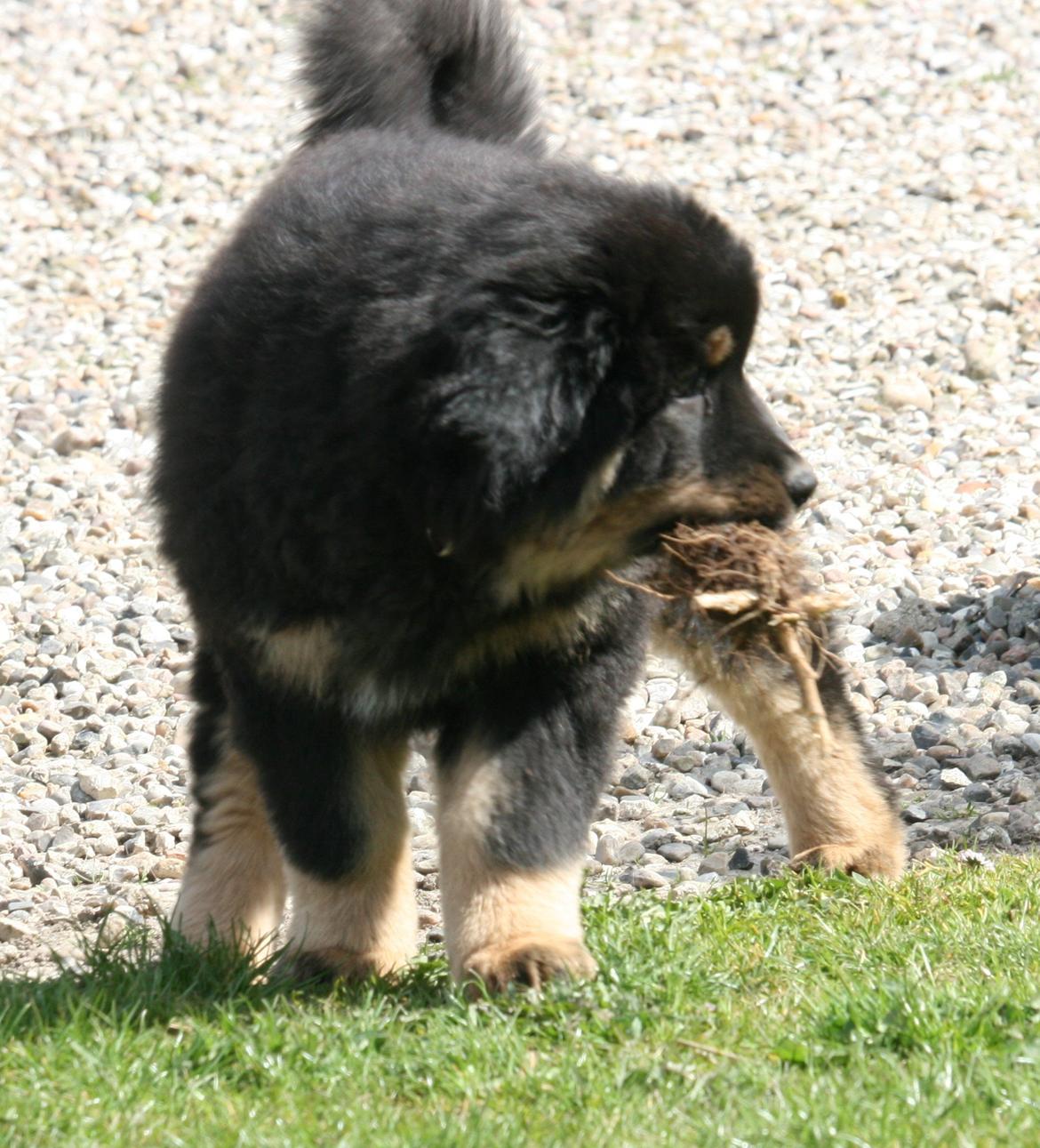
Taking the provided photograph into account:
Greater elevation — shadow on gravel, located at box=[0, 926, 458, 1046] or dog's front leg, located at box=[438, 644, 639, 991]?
dog's front leg, located at box=[438, 644, 639, 991]

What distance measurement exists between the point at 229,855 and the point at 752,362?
479 cm

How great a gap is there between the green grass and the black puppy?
0.23 metres

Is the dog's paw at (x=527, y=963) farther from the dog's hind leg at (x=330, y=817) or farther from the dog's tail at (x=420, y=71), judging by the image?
the dog's tail at (x=420, y=71)

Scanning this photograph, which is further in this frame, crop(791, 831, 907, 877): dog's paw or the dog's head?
crop(791, 831, 907, 877): dog's paw

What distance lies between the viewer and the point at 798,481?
11.7 ft

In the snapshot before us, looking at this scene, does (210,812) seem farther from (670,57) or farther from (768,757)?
(670,57)

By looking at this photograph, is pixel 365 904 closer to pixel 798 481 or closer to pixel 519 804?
pixel 519 804

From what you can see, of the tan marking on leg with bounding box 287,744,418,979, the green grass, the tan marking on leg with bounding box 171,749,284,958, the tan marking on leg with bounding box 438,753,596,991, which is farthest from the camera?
the tan marking on leg with bounding box 171,749,284,958

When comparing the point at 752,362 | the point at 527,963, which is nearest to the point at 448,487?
the point at 527,963

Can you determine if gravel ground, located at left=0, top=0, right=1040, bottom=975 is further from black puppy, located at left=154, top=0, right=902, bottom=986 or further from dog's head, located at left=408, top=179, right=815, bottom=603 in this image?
dog's head, located at left=408, top=179, right=815, bottom=603

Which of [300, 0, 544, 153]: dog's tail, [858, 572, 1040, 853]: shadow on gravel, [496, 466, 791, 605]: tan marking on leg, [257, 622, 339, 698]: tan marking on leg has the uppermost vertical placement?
[300, 0, 544, 153]: dog's tail

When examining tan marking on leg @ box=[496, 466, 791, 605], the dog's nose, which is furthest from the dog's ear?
the dog's nose

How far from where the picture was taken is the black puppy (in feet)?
10.6

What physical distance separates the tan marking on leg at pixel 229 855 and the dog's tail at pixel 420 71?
1665mm
